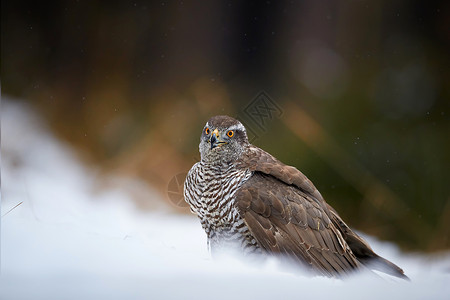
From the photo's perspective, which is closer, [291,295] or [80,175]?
[291,295]

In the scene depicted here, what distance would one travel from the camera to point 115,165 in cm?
114

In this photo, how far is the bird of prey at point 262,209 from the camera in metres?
1.10

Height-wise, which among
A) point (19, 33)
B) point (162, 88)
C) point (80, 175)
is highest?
point (19, 33)

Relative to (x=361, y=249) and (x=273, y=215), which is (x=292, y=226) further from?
(x=361, y=249)

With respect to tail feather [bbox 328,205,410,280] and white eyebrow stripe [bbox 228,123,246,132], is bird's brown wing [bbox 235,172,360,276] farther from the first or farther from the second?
white eyebrow stripe [bbox 228,123,246,132]

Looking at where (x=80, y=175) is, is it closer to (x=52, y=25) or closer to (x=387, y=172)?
(x=52, y=25)

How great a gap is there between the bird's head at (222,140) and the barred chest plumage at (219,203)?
3cm

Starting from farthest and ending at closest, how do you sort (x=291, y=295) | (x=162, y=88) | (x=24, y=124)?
(x=24, y=124), (x=162, y=88), (x=291, y=295)

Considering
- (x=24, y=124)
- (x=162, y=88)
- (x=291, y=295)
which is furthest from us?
(x=24, y=124)

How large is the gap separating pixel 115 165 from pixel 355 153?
1.90 ft

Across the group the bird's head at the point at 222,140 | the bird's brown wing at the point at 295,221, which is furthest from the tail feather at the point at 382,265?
the bird's head at the point at 222,140

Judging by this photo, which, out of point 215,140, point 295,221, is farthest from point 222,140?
point 295,221

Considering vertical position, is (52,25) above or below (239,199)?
above

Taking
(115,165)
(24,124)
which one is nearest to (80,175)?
(115,165)
